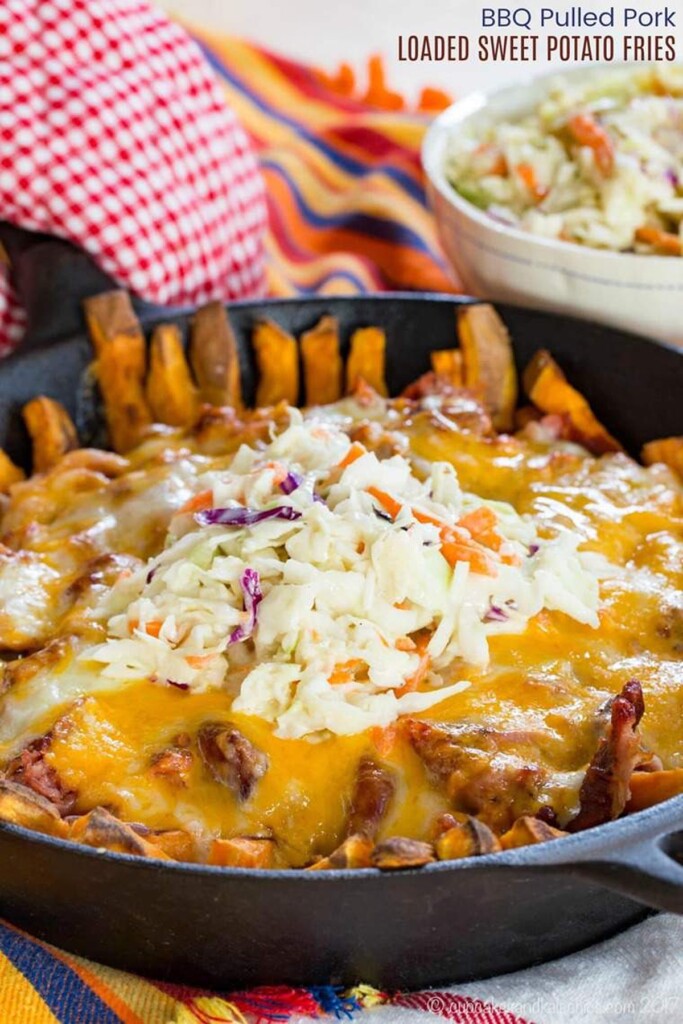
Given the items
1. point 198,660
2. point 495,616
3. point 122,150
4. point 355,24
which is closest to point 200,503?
point 198,660

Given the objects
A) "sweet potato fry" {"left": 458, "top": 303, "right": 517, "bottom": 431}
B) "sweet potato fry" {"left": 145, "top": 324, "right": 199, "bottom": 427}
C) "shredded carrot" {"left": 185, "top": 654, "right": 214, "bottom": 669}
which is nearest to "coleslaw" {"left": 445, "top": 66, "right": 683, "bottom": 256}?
"sweet potato fry" {"left": 458, "top": 303, "right": 517, "bottom": 431}

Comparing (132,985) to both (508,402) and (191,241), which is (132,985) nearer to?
(508,402)

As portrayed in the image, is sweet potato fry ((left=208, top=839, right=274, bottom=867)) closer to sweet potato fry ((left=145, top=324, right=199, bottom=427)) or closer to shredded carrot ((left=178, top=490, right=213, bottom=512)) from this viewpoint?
shredded carrot ((left=178, top=490, right=213, bottom=512))

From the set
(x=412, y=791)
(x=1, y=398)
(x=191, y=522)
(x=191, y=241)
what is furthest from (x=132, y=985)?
(x=191, y=241)

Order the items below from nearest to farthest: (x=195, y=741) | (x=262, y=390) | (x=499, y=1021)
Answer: (x=499, y=1021), (x=195, y=741), (x=262, y=390)

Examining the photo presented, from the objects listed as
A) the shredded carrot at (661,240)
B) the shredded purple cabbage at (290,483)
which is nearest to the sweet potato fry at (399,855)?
the shredded purple cabbage at (290,483)

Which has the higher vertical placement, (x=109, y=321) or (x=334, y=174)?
(x=109, y=321)

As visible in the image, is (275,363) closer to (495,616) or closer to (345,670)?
(495,616)
